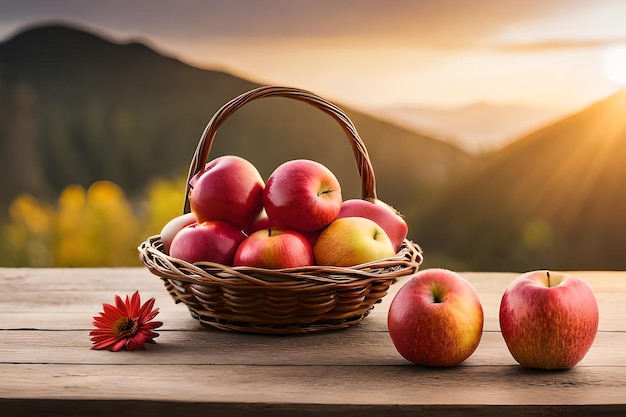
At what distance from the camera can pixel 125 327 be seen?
98cm

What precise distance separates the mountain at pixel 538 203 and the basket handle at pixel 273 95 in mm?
1822

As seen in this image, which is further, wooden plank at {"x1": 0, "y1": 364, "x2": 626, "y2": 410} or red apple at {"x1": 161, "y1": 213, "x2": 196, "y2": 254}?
red apple at {"x1": 161, "y1": 213, "x2": 196, "y2": 254}

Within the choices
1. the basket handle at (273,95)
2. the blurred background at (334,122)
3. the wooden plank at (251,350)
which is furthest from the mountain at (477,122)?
the wooden plank at (251,350)

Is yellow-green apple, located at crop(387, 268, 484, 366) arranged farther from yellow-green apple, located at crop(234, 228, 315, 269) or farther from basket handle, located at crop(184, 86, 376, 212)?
basket handle, located at crop(184, 86, 376, 212)

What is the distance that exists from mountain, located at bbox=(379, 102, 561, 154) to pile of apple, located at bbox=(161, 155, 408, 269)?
1983 millimetres

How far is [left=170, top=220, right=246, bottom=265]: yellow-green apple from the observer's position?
3.23 ft

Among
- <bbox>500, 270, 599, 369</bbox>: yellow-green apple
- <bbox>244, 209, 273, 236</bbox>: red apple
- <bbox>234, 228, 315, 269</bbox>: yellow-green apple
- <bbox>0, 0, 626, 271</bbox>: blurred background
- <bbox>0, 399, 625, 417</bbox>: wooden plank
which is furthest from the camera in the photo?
<bbox>0, 0, 626, 271</bbox>: blurred background

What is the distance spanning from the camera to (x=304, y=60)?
2.97m

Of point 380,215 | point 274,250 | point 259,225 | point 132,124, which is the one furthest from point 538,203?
point 274,250

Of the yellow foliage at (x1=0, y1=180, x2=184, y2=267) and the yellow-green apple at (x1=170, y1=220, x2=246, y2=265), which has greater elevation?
the yellow foliage at (x1=0, y1=180, x2=184, y2=267)

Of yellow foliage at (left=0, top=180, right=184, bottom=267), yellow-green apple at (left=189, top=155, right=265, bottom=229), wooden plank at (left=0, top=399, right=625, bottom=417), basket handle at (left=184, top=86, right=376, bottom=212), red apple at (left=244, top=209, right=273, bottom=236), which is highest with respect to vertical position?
yellow foliage at (left=0, top=180, right=184, bottom=267)

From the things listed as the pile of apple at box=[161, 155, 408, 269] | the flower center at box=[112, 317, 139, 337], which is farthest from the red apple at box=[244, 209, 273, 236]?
the flower center at box=[112, 317, 139, 337]

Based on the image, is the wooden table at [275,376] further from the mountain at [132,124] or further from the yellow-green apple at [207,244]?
the mountain at [132,124]

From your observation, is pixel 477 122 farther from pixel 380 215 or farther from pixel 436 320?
pixel 436 320
